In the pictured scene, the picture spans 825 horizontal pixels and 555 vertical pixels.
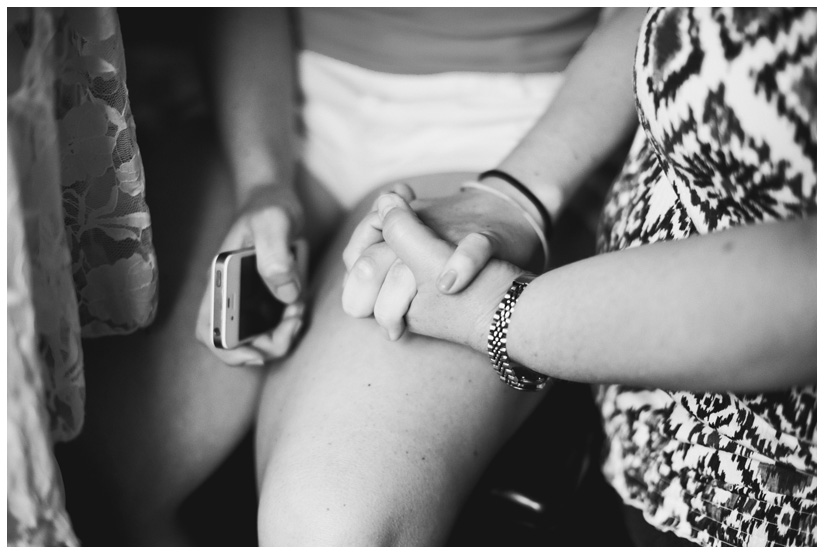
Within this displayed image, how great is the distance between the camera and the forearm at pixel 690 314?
1.55 ft

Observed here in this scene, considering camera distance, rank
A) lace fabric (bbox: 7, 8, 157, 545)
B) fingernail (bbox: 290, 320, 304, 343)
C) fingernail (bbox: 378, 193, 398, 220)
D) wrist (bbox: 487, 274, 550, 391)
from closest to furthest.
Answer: lace fabric (bbox: 7, 8, 157, 545) → wrist (bbox: 487, 274, 550, 391) → fingernail (bbox: 378, 193, 398, 220) → fingernail (bbox: 290, 320, 304, 343)

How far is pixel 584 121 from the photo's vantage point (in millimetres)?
811

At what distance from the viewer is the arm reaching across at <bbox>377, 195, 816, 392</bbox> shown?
474mm

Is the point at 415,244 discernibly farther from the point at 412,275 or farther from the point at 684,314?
the point at 684,314

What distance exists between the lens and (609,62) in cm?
82

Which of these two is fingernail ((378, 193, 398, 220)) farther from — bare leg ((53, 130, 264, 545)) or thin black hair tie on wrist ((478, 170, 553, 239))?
bare leg ((53, 130, 264, 545))

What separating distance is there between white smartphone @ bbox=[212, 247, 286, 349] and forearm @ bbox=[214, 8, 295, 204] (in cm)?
17

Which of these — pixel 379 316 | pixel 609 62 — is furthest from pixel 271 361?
pixel 609 62

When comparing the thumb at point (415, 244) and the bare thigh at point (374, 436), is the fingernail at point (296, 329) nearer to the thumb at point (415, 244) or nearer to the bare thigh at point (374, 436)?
→ the bare thigh at point (374, 436)

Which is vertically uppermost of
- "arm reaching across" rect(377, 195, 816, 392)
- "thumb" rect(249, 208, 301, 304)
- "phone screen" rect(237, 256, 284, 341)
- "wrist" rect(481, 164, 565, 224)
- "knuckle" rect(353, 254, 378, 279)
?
"arm reaching across" rect(377, 195, 816, 392)

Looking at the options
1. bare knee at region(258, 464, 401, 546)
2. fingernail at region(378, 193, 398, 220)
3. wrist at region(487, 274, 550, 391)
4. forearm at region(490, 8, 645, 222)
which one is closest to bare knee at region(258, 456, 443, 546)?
bare knee at region(258, 464, 401, 546)

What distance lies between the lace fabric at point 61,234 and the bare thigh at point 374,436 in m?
0.21

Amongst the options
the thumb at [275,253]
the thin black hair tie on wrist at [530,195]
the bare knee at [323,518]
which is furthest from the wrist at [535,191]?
the bare knee at [323,518]

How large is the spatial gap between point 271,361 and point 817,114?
0.66 m
